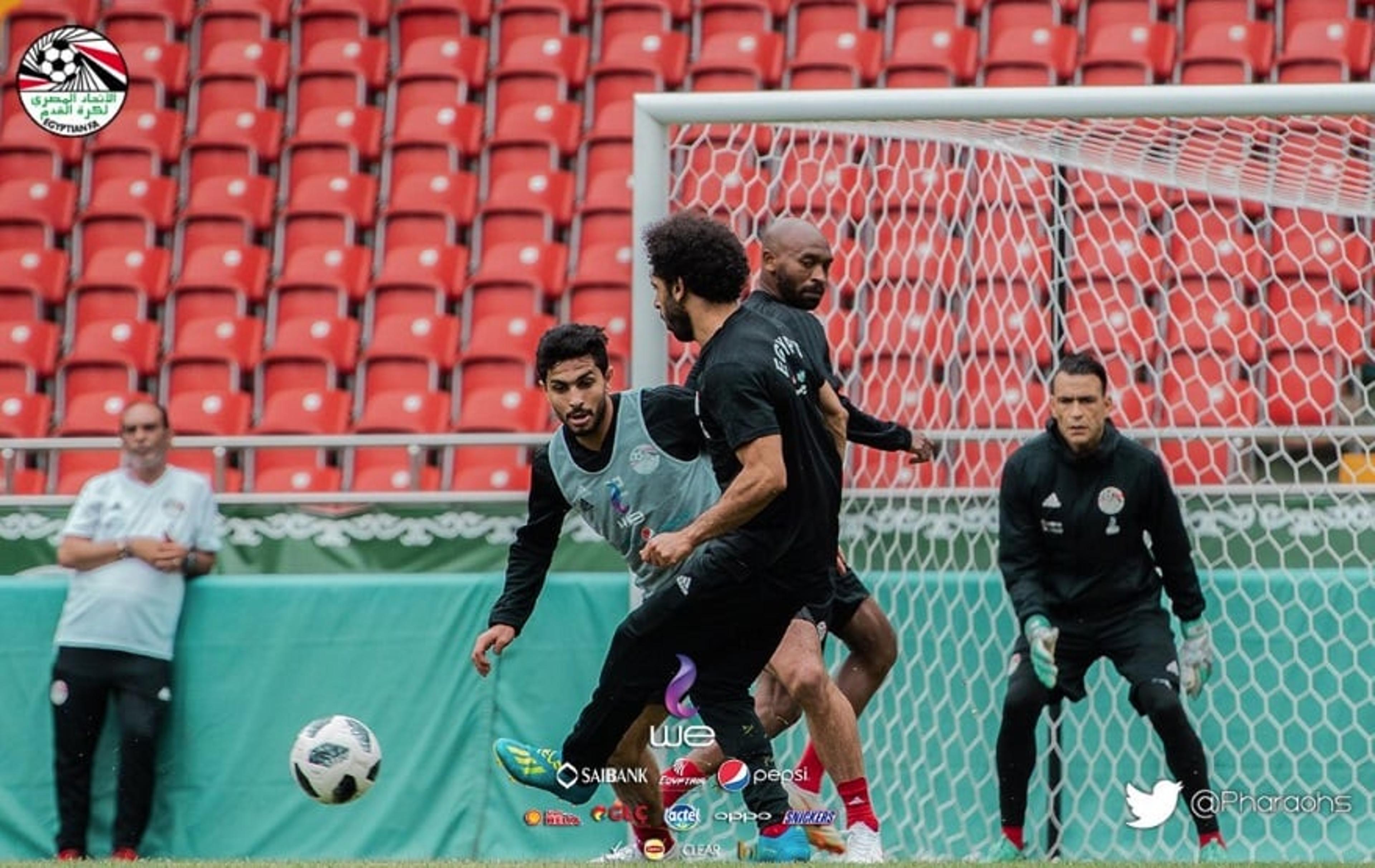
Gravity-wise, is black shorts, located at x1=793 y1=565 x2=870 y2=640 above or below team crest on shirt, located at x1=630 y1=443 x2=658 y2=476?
below

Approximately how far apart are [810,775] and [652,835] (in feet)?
2.50

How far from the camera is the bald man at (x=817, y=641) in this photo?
5.63 meters

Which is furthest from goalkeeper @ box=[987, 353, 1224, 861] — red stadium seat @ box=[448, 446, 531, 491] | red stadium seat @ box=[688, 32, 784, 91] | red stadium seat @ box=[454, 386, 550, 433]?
red stadium seat @ box=[688, 32, 784, 91]

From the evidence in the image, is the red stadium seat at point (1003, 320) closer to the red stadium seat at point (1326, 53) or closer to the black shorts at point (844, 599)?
the black shorts at point (844, 599)

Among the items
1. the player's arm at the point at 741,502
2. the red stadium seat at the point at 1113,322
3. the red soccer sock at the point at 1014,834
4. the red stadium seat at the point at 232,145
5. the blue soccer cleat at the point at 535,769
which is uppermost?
the red stadium seat at the point at 232,145

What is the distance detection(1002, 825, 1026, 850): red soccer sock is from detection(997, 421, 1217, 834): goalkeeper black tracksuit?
18mm

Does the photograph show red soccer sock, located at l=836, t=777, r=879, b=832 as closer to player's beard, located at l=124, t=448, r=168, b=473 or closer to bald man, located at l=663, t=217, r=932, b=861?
bald man, located at l=663, t=217, r=932, b=861

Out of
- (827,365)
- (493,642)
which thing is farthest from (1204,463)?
(493,642)

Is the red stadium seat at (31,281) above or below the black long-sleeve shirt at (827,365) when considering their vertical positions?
above

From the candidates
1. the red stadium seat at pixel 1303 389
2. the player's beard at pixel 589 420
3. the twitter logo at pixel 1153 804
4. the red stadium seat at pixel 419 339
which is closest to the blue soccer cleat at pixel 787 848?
the player's beard at pixel 589 420

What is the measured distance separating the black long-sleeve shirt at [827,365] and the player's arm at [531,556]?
0.85 metres

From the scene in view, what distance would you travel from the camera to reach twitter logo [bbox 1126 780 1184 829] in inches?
266

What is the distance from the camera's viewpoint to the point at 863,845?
5570 millimetres

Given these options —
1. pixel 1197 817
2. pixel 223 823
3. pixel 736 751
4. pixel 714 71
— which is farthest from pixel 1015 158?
pixel 714 71
